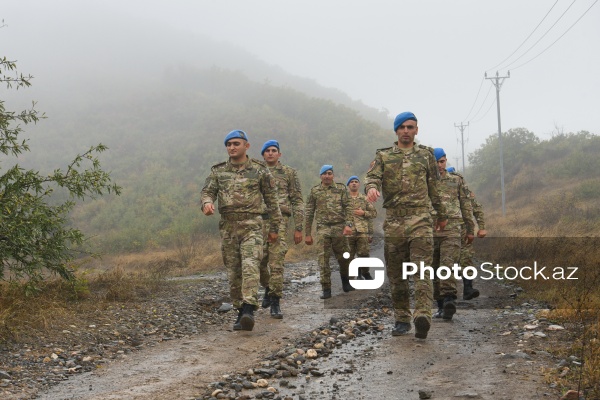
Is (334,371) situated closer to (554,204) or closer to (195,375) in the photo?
(195,375)

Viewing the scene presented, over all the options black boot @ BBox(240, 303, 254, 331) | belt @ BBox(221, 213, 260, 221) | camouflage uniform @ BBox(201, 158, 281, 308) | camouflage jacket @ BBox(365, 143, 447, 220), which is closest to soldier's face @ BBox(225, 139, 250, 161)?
camouflage uniform @ BBox(201, 158, 281, 308)

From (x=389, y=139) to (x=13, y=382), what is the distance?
42765 mm

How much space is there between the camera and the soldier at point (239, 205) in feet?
21.3

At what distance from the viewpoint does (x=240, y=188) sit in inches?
259

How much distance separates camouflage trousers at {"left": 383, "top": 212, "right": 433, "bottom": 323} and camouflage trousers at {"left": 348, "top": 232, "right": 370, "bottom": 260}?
Answer: 4151mm

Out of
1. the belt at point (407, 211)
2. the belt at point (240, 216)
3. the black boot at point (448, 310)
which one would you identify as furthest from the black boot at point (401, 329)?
the belt at point (240, 216)

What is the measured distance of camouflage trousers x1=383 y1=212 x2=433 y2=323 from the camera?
5691 mm

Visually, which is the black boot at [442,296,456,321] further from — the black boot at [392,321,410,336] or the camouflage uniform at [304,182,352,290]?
the camouflage uniform at [304,182,352,290]

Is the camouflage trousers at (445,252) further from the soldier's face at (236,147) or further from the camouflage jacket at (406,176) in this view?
the soldier's face at (236,147)

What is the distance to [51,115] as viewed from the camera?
2163 inches

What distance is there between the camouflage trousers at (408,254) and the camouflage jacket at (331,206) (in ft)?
12.3

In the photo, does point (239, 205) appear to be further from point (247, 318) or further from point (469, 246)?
point (469, 246)

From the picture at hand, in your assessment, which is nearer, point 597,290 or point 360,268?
point 597,290

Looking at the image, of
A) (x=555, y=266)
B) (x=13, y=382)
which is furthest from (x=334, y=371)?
(x=555, y=266)
